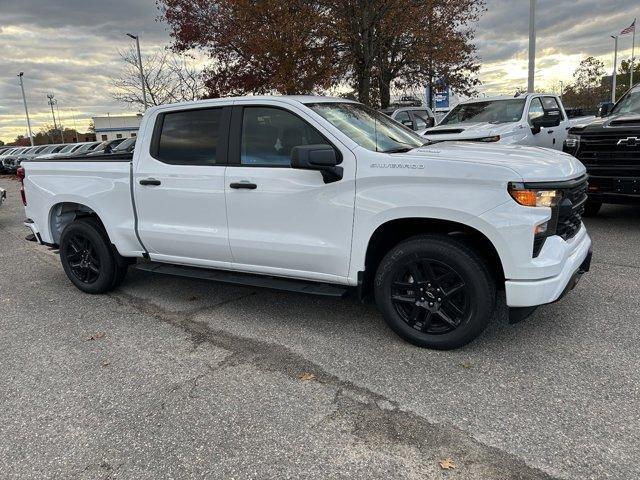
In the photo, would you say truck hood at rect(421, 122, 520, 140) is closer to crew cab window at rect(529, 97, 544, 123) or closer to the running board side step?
crew cab window at rect(529, 97, 544, 123)

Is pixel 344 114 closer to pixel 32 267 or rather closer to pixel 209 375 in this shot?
pixel 209 375

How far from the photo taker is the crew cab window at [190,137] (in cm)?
446

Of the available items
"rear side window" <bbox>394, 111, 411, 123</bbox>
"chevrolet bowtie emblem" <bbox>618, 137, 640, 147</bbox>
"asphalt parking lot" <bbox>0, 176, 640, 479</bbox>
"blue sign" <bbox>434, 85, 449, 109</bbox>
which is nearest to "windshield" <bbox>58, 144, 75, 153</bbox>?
"blue sign" <bbox>434, 85, 449, 109</bbox>

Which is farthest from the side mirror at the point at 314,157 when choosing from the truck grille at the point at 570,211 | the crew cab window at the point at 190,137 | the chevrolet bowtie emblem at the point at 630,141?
the chevrolet bowtie emblem at the point at 630,141

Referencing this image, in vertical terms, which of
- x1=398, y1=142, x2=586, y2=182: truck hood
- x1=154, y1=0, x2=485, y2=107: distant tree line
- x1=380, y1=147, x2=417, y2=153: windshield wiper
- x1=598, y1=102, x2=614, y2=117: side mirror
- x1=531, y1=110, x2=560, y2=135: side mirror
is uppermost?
x1=154, y1=0, x2=485, y2=107: distant tree line

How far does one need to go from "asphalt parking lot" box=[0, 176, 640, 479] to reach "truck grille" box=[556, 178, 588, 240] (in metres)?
0.81

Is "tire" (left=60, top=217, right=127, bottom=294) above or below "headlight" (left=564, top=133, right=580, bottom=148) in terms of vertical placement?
below

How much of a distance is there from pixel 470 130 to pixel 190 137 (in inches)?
234

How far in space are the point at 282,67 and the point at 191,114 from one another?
37.9ft

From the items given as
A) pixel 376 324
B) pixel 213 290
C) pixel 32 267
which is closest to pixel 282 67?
pixel 32 267

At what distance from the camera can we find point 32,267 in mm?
6996

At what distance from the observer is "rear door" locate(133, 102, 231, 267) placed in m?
4.39

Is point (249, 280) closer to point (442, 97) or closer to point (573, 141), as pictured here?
point (573, 141)

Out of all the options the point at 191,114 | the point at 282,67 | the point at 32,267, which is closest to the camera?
the point at 191,114
